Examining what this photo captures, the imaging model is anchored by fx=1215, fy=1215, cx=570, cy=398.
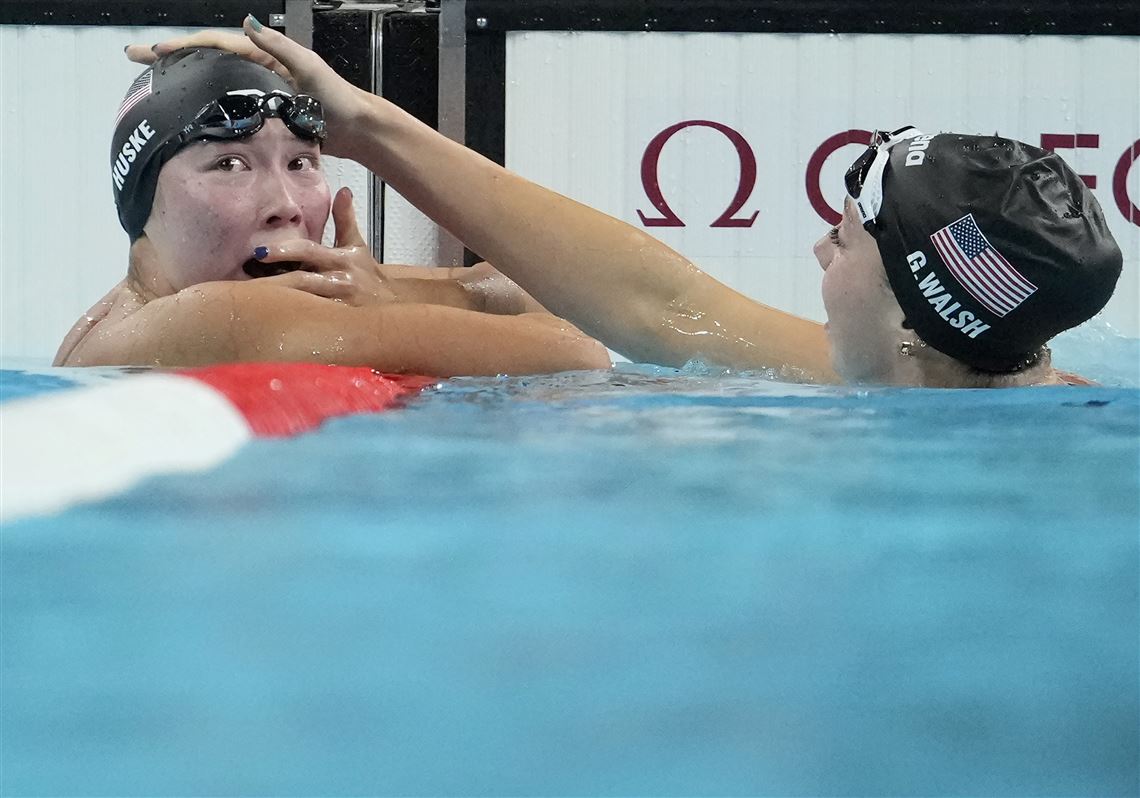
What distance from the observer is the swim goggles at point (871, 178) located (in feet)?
8.09

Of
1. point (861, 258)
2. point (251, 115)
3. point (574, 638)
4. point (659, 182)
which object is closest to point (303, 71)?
point (251, 115)

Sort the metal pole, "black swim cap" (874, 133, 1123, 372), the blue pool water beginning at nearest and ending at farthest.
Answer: the blue pool water < "black swim cap" (874, 133, 1123, 372) < the metal pole

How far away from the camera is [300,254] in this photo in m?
2.85

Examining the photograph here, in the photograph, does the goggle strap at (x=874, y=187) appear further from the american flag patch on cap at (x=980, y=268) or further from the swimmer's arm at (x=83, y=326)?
the swimmer's arm at (x=83, y=326)

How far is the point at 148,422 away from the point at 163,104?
1693mm

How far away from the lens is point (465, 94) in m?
5.55

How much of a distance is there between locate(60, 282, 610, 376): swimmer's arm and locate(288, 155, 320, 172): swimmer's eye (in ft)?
1.44

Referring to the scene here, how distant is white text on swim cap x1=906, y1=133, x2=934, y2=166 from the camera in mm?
2418

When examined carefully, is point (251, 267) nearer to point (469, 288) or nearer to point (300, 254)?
point (300, 254)

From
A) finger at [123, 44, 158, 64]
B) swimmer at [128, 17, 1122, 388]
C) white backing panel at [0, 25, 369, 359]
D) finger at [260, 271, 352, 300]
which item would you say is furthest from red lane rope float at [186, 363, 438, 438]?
white backing panel at [0, 25, 369, 359]

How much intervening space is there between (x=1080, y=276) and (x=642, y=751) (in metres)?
1.72

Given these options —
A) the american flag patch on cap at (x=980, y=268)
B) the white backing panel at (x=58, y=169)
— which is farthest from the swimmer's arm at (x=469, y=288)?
the white backing panel at (x=58, y=169)

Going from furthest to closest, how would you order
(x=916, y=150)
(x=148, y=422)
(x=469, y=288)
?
(x=469, y=288) < (x=916, y=150) < (x=148, y=422)

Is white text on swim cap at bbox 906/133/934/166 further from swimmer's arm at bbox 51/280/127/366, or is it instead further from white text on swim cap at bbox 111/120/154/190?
swimmer's arm at bbox 51/280/127/366
